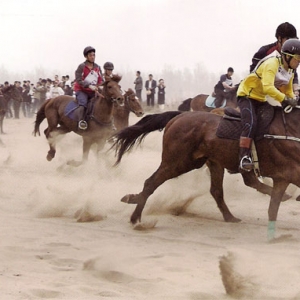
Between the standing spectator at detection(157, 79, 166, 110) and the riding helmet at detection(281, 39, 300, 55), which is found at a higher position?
the riding helmet at detection(281, 39, 300, 55)

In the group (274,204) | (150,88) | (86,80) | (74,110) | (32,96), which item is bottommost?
(32,96)

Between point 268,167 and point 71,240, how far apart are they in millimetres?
2238

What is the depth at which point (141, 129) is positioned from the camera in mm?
8742

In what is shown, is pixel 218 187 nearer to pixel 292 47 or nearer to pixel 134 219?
pixel 134 219

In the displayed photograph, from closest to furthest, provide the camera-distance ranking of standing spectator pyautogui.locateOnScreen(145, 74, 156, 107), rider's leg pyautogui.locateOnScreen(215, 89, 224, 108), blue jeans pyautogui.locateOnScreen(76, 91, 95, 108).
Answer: blue jeans pyautogui.locateOnScreen(76, 91, 95, 108)
rider's leg pyautogui.locateOnScreen(215, 89, 224, 108)
standing spectator pyautogui.locateOnScreen(145, 74, 156, 107)

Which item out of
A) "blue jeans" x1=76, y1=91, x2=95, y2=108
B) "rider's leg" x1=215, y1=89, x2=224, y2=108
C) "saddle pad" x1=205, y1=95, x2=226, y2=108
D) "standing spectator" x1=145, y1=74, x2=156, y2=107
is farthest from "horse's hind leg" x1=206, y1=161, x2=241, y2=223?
"standing spectator" x1=145, y1=74, x2=156, y2=107

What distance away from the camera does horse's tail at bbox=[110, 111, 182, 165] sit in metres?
8.68

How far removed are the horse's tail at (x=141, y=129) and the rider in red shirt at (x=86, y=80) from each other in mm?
4092

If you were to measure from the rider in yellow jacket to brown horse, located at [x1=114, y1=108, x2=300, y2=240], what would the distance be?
20cm

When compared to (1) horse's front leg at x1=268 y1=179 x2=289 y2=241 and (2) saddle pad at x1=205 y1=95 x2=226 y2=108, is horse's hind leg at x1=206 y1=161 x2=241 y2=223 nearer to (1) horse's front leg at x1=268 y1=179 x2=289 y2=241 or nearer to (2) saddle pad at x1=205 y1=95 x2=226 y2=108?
(1) horse's front leg at x1=268 y1=179 x2=289 y2=241

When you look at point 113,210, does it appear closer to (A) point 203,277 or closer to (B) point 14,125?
(A) point 203,277

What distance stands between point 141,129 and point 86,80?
431 cm

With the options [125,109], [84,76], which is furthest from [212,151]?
[125,109]

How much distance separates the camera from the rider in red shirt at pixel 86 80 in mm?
12739
